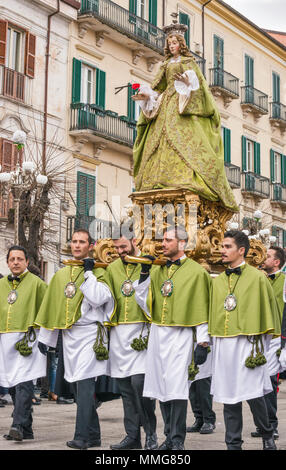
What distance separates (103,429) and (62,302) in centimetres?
176

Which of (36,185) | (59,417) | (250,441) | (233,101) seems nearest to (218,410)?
(59,417)

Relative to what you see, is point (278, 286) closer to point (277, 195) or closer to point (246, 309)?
point (246, 309)

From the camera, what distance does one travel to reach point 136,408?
261 inches

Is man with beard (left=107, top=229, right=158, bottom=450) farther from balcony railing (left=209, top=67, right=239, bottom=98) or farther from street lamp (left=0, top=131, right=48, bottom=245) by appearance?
balcony railing (left=209, top=67, right=239, bottom=98)

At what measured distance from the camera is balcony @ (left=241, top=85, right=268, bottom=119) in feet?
98.8

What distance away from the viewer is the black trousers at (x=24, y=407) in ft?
22.6

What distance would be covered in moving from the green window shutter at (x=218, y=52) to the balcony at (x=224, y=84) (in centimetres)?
55

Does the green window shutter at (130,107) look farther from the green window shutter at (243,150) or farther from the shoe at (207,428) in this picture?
the shoe at (207,428)

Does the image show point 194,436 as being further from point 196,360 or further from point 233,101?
point 233,101

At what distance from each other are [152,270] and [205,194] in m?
2.56

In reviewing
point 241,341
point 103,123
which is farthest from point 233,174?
point 241,341

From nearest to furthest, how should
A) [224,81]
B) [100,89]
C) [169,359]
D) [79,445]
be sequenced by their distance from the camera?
[169,359] < [79,445] < [100,89] < [224,81]

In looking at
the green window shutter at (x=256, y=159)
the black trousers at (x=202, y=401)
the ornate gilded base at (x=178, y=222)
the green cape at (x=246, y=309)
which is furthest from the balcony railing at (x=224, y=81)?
the green cape at (x=246, y=309)

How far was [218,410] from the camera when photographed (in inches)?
381
